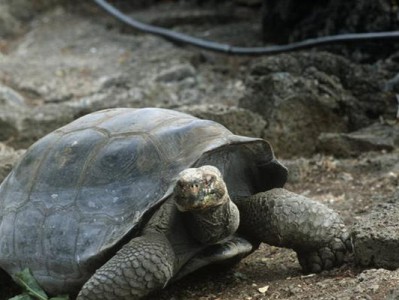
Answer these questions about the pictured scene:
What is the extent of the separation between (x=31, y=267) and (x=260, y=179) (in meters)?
0.82

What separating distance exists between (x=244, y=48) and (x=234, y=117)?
183 cm

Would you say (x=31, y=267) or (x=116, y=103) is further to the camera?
(x=116, y=103)

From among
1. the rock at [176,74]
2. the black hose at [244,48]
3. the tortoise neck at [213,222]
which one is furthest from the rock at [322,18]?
the tortoise neck at [213,222]

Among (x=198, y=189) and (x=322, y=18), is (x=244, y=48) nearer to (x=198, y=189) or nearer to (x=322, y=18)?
(x=322, y=18)

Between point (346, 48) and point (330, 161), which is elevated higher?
point (346, 48)

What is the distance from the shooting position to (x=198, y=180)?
7.50 feet

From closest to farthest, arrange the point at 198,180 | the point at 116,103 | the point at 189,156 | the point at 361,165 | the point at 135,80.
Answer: the point at 198,180, the point at 189,156, the point at 361,165, the point at 116,103, the point at 135,80

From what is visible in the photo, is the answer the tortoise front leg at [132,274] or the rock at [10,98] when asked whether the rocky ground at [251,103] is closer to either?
the rock at [10,98]

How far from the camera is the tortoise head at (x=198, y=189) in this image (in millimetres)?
2287

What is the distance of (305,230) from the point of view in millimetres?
2553

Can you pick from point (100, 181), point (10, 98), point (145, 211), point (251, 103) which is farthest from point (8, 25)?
point (145, 211)

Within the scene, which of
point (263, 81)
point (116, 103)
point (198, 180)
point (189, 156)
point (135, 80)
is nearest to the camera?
point (198, 180)

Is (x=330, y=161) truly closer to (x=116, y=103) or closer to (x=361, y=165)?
(x=361, y=165)

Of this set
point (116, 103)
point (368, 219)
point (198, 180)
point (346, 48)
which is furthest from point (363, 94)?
point (198, 180)
